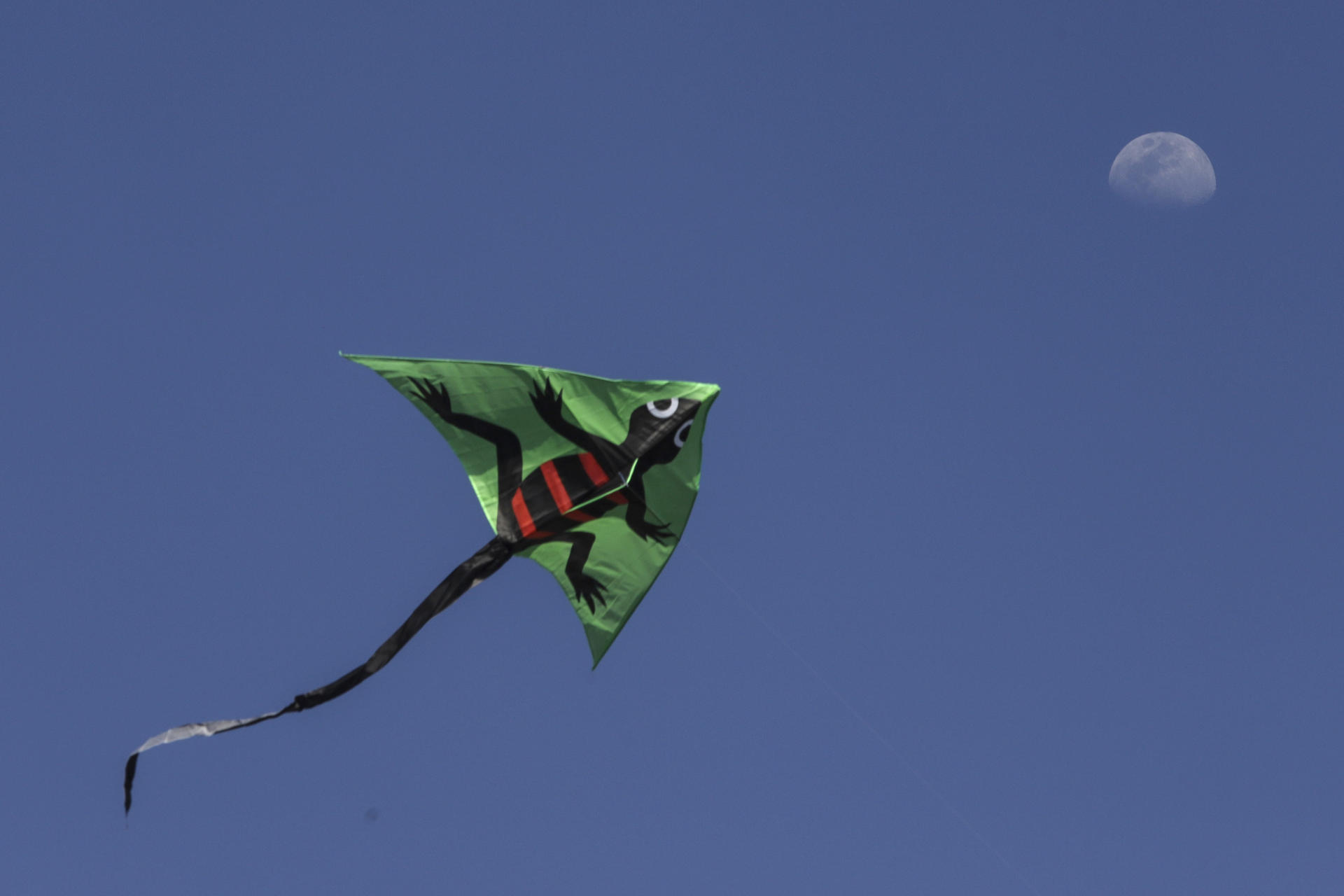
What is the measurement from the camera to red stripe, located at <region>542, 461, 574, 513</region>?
24.4 m

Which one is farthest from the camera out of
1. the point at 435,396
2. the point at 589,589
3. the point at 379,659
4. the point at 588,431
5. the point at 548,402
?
the point at 589,589

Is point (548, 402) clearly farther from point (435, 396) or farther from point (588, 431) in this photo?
point (435, 396)

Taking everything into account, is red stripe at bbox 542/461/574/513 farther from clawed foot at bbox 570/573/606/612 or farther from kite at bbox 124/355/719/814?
clawed foot at bbox 570/573/606/612

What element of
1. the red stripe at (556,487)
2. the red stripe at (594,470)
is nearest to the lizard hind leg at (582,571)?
the red stripe at (556,487)

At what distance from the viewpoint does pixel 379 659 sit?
20.8m

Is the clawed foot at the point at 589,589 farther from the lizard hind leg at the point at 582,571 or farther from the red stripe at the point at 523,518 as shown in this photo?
the red stripe at the point at 523,518

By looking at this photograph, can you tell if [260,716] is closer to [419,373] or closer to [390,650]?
[390,650]

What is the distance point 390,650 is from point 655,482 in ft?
19.1

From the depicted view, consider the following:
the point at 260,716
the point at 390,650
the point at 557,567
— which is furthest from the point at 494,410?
the point at 260,716

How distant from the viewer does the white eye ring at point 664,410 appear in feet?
79.1

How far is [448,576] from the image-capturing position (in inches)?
872

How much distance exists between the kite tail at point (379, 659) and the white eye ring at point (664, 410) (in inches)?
136

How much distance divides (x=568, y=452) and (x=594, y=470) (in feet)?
1.70

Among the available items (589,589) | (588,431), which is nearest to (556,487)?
(588,431)
